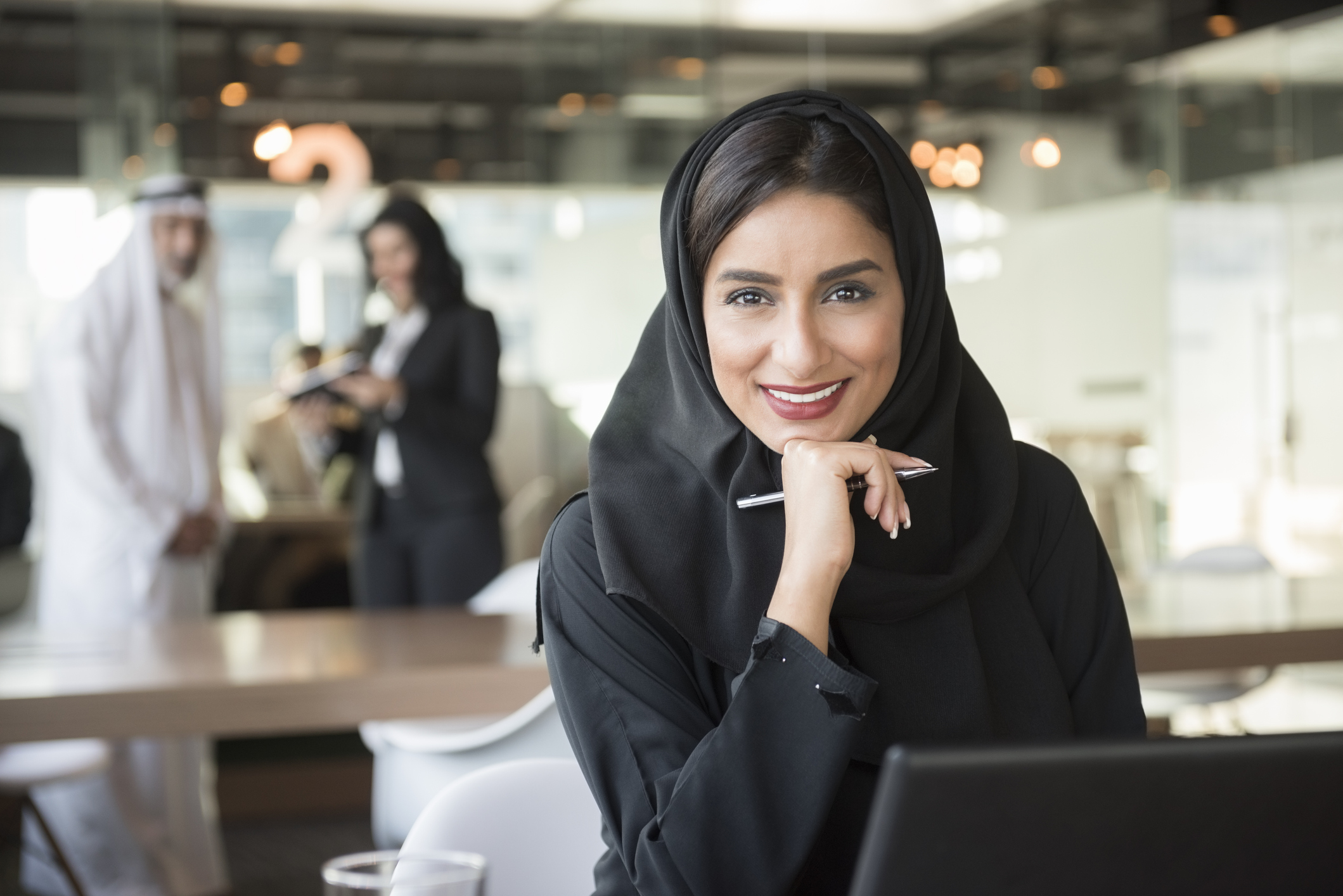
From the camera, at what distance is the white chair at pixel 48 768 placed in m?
2.53

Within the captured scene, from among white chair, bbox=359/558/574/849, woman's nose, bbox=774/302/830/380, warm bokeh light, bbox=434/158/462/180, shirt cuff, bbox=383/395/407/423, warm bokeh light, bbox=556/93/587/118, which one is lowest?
white chair, bbox=359/558/574/849

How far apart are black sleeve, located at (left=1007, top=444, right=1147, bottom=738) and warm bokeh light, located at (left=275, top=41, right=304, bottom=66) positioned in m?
5.70

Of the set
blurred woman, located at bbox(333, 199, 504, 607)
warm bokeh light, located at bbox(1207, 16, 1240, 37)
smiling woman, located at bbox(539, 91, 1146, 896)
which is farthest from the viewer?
warm bokeh light, located at bbox(1207, 16, 1240, 37)

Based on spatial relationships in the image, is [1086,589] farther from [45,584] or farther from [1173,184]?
[1173,184]

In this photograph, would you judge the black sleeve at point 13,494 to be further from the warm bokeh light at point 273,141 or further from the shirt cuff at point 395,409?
the warm bokeh light at point 273,141

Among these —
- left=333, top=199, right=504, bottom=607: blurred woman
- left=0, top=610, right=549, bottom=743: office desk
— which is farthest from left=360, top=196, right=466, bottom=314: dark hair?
left=0, top=610, right=549, bottom=743: office desk

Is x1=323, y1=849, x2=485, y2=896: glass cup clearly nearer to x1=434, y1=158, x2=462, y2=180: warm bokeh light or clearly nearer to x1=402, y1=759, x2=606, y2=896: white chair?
x1=402, y1=759, x2=606, y2=896: white chair

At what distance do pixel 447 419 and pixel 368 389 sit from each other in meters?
0.22

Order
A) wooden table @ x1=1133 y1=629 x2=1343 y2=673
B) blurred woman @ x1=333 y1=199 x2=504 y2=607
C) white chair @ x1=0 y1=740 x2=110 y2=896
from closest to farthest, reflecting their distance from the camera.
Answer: wooden table @ x1=1133 y1=629 x2=1343 y2=673, white chair @ x1=0 y1=740 x2=110 y2=896, blurred woman @ x1=333 y1=199 x2=504 y2=607

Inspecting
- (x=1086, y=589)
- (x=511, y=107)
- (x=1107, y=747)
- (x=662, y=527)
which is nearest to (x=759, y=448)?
(x=662, y=527)

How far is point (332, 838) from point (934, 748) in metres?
3.32

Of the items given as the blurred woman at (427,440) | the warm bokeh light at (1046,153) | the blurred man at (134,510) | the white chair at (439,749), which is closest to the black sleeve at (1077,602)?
the white chair at (439,749)

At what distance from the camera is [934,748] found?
2.19 ft

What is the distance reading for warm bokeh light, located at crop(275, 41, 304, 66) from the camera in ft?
20.7
